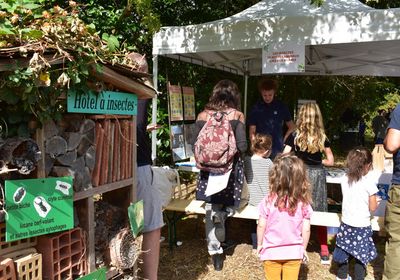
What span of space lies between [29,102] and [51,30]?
0.91 feet

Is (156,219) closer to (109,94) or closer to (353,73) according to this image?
(109,94)

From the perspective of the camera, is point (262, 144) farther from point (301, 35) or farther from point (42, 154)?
point (42, 154)

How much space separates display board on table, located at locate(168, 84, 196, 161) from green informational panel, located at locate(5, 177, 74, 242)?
10.3 ft

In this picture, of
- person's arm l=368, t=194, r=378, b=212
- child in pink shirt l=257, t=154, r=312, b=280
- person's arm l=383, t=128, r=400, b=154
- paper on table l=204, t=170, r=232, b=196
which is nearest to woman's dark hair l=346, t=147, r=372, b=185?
person's arm l=368, t=194, r=378, b=212

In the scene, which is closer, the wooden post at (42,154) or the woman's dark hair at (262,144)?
the wooden post at (42,154)

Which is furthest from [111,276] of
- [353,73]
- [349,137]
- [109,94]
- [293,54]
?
[349,137]

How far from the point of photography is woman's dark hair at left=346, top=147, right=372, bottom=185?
10.5 feet

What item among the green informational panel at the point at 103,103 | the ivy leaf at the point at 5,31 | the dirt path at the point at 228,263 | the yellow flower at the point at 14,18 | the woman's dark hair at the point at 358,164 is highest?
the yellow flower at the point at 14,18

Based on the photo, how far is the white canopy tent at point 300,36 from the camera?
3.74 metres

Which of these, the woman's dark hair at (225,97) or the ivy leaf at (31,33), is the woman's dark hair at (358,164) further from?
the ivy leaf at (31,33)

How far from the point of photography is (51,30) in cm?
151

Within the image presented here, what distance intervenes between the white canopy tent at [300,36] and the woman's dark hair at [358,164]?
1164mm

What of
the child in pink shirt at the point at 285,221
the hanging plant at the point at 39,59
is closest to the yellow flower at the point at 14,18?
the hanging plant at the point at 39,59

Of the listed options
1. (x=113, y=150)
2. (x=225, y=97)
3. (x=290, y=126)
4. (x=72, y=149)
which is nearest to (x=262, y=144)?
(x=225, y=97)
